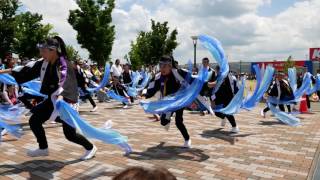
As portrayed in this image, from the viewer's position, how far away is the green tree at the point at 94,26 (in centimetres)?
2925

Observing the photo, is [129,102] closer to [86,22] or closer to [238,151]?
[238,151]

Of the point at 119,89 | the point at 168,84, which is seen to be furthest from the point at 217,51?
the point at 119,89

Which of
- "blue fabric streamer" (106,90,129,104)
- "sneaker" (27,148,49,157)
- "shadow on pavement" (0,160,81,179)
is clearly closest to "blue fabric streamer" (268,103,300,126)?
"blue fabric streamer" (106,90,129,104)

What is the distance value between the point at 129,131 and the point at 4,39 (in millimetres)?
18157

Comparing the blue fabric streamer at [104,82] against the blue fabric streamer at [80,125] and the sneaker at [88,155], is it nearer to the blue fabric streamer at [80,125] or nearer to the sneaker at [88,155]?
the sneaker at [88,155]

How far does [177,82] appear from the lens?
8031 mm

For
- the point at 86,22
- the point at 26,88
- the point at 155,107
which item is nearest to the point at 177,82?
the point at 155,107

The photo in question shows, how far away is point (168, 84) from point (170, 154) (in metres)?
1.37

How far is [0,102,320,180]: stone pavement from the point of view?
6158 mm

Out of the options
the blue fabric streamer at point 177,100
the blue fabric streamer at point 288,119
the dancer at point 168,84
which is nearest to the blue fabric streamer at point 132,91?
the blue fabric streamer at point 288,119

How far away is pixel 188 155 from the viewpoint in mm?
7410

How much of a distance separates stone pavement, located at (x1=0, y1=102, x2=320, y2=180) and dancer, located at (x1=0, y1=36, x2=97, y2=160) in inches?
19.6

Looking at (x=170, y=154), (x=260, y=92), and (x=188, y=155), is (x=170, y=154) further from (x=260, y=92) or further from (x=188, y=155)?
(x=260, y=92)

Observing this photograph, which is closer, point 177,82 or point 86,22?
point 177,82
